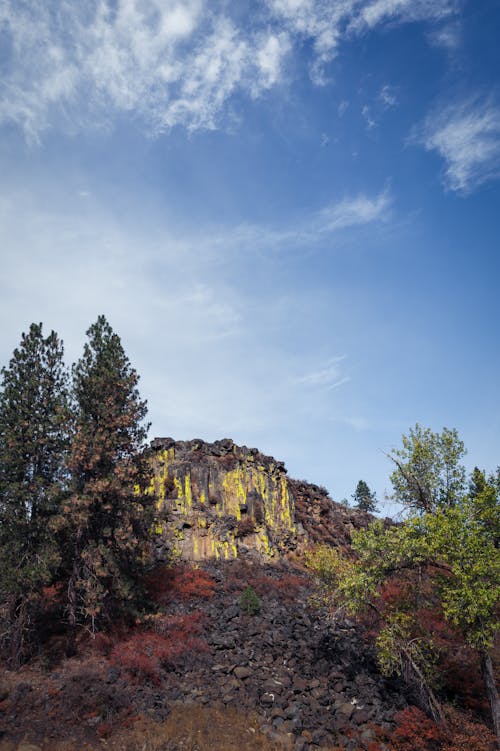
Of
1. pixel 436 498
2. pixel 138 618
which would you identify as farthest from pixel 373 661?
pixel 138 618

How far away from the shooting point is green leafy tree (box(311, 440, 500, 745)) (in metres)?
16.1

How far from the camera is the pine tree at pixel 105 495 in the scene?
25.5 metres

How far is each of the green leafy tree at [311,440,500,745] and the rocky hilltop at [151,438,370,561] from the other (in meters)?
23.7

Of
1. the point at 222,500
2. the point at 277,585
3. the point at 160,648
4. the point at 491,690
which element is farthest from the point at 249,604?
the point at 222,500

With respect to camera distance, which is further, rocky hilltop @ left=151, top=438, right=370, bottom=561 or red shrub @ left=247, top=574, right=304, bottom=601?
rocky hilltop @ left=151, top=438, right=370, bottom=561

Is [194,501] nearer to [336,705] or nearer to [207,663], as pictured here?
[207,663]

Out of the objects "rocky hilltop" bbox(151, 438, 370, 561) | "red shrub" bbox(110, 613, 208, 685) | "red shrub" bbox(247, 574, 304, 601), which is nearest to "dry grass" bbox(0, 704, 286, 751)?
"red shrub" bbox(110, 613, 208, 685)

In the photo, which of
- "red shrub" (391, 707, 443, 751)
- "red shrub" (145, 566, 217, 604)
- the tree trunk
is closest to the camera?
the tree trunk

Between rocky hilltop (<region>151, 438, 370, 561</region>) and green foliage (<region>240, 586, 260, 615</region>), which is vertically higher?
rocky hilltop (<region>151, 438, 370, 561</region>)

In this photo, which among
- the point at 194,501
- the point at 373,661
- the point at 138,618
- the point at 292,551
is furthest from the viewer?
the point at 292,551

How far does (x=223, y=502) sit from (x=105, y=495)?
19.7m

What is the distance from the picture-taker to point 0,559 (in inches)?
933

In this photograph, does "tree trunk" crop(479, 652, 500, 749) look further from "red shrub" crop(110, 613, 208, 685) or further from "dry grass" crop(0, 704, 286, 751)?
"red shrub" crop(110, 613, 208, 685)

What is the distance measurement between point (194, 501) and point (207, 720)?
85.5 feet
